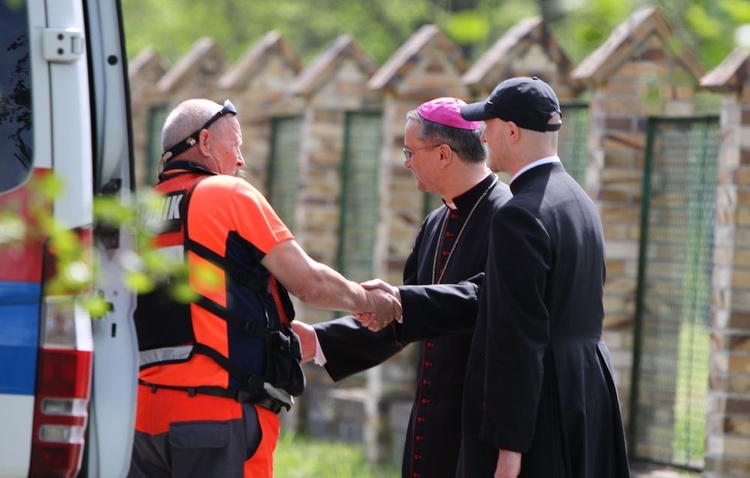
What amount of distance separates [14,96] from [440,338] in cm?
186

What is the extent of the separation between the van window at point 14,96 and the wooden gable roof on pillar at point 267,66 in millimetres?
8300

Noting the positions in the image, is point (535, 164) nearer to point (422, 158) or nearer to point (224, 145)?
point (422, 158)

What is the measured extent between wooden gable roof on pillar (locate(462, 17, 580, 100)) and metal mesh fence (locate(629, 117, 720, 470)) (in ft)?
3.92

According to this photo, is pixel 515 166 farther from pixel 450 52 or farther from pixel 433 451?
pixel 450 52

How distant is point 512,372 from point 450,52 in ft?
18.3

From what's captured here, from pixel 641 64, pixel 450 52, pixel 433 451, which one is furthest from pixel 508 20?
pixel 433 451

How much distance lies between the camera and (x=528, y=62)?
9484 millimetres

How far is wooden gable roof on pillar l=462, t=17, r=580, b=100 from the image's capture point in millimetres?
9328

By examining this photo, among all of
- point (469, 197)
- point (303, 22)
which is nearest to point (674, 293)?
point (469, 197)

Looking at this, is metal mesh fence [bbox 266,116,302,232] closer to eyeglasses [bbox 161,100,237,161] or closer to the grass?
the grass

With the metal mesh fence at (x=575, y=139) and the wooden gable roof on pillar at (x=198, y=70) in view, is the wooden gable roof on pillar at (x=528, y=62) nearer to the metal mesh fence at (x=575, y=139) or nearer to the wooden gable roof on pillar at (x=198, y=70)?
the metal mesh fence at (x=575, y=139)

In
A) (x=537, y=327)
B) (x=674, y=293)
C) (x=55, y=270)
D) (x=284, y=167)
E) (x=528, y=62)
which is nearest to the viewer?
(x=55, y=270)

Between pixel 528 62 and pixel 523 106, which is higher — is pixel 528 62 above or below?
above

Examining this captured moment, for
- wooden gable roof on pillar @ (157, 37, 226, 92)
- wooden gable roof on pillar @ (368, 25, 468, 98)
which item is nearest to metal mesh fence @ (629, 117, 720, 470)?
wooden gable roof on pillar @ (368, 25, 468, 98)
